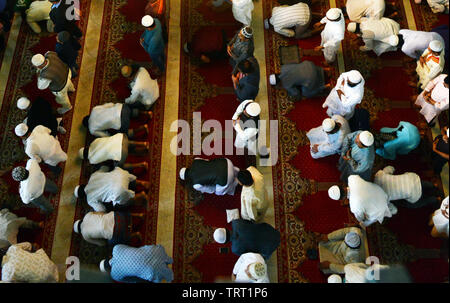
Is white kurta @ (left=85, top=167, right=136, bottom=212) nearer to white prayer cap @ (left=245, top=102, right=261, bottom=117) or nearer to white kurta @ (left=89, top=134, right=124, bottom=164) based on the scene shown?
white kurta @ (left=89, top=134, right=124, bottom=164)

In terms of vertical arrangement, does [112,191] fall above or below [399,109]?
below

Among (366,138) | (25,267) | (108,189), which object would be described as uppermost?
(366,138)

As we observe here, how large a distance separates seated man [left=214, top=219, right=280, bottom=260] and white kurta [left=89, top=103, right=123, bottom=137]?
158cm

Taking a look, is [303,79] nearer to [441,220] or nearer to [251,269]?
[441,220]

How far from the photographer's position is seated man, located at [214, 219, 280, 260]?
365cm

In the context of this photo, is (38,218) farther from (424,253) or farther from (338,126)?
(424,253)

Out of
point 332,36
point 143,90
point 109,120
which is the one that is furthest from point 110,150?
point 332,36

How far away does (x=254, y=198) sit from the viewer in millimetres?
3803

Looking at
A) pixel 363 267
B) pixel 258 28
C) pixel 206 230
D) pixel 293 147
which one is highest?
pixel 258 28

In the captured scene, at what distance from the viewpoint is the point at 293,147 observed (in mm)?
4605

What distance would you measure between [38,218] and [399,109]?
4106mm

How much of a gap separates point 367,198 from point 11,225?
10.8 feet
